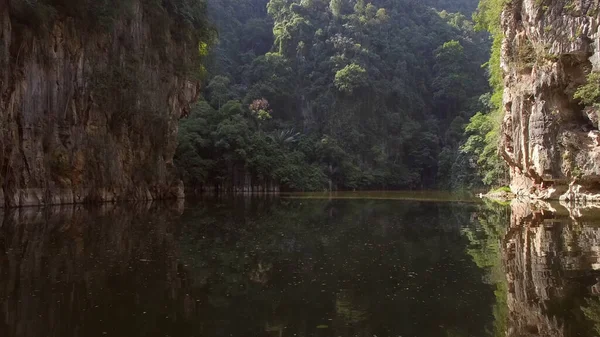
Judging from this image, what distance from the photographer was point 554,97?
3017cm

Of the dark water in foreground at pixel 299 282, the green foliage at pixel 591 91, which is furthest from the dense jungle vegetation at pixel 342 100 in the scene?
the dark water in foreground at pixel 299 282

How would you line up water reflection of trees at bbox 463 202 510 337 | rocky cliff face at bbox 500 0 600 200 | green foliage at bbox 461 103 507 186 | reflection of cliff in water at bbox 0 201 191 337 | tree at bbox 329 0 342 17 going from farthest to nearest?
tree at bbox 329 0 342 17
green foliage at bbox 461 103 507 186
rocky cliff face at bbox 500 0 600 200
water reflection of trees at bbox 463 202 510 337
reflection of cliff in water at bbox 0 201 191 337

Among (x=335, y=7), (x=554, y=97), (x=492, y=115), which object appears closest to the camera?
(x=554, y=97)

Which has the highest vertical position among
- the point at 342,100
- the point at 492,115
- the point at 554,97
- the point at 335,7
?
the point at 335,7

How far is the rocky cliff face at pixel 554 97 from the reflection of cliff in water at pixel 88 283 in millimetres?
23109

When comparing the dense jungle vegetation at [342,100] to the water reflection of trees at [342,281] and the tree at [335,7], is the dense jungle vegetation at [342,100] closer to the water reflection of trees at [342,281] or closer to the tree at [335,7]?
the tree at [335,7]

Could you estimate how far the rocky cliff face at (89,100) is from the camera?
26.0 metres

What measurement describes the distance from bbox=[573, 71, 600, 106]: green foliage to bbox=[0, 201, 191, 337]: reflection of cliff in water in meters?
22.8

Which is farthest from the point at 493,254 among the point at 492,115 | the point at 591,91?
the point at 492,115

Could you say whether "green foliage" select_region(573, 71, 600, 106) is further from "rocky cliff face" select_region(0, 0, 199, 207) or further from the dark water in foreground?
"rocky cliff face" select_region(0, 0, 199, 207)

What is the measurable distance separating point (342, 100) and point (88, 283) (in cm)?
6523

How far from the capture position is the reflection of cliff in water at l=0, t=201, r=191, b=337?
6406 mm

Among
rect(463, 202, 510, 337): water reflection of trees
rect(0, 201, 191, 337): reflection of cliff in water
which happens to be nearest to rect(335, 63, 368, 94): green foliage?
rect(463, 202, 510, 337): water reflection of trees

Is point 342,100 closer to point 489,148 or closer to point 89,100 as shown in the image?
point 489,148
